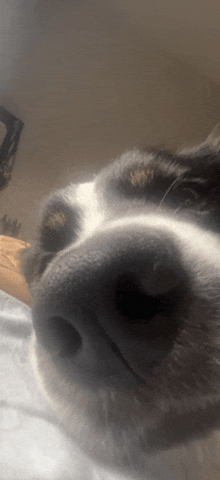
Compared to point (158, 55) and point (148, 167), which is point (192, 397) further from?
point (158, 55)

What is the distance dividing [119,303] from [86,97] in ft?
1.11

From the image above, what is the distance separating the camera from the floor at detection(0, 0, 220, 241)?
1.15 ft

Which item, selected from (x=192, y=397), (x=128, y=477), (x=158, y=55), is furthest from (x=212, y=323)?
(x=158, y=55)

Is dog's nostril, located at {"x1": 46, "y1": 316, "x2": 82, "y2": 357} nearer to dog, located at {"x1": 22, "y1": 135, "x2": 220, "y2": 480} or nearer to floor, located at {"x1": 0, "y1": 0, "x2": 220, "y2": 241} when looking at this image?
dog, located at {"x1": 22, "y1": 135, "x2": 220, "y2": 480}

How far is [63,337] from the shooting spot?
0.20 m

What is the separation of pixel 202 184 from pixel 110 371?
19 cm

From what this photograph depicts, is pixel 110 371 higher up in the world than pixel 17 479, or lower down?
higher up

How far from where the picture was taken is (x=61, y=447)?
27 cm

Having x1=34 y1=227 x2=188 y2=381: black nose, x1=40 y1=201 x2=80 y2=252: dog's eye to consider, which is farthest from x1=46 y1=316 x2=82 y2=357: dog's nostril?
x1=40 y1=201 x2=80 y2=252: dog's eye

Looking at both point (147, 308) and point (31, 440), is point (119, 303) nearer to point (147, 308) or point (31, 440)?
point (147, 308)

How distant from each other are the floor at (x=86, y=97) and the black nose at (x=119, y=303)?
0.18 m

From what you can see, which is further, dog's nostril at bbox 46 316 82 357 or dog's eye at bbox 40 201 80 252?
dog's eye at bbox 40 201 80 252

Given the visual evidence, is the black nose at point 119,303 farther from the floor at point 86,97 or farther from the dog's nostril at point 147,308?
the floor at point 86,97

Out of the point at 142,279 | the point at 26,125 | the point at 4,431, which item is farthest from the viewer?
the point at 26,125
